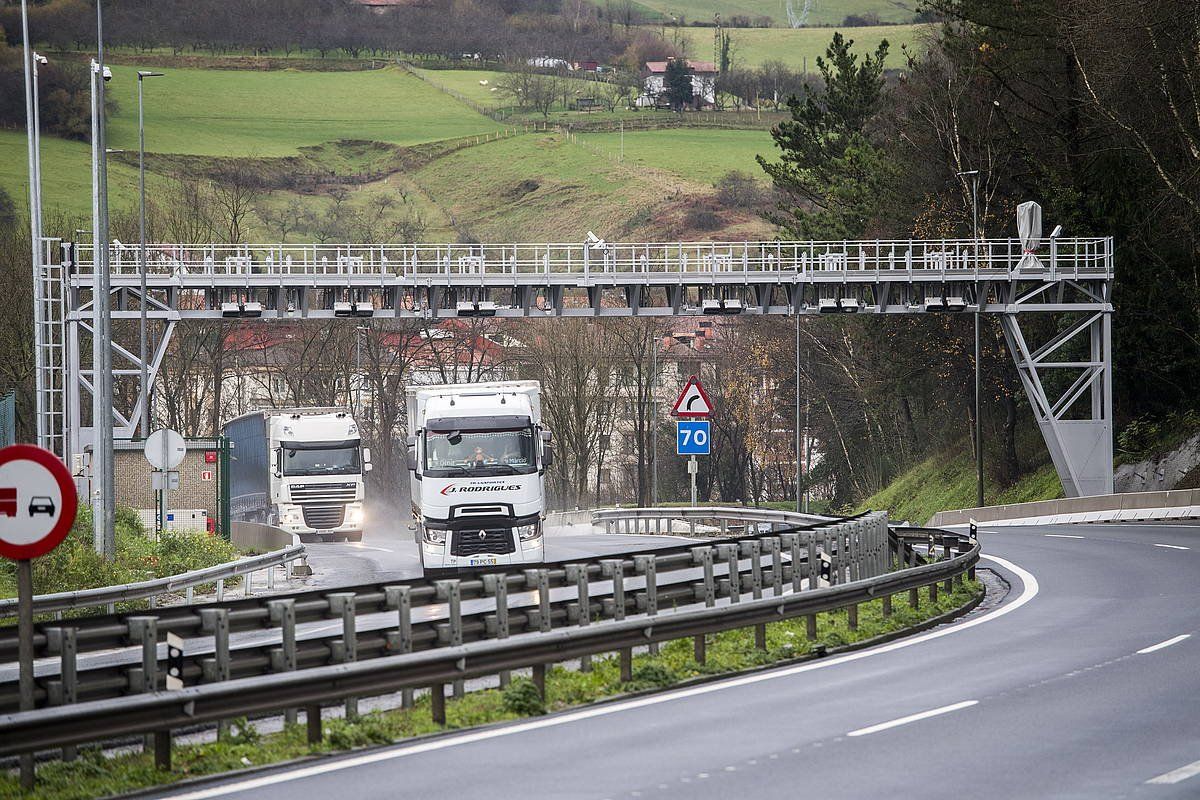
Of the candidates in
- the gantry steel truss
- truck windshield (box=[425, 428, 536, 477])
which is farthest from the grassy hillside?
truck windshield (box=[425, 428, 536, 477])

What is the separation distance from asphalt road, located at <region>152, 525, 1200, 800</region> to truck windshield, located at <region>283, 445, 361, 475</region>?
30016 millimetres

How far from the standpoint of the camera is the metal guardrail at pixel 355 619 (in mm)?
11781

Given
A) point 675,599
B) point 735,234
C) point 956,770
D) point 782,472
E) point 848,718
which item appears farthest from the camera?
point 735,234

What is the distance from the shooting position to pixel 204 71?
190 m

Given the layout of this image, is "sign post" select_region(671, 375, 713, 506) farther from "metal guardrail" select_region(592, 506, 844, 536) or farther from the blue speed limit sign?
"metal guardrail" select_region(592, 506, 844, 536)

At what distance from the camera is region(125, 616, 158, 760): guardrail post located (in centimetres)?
1173

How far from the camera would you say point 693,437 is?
33625mm

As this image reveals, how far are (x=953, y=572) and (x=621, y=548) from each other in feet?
61.7

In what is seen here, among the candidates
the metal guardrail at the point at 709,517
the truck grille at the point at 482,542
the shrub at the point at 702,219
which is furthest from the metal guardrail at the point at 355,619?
the shrub at the point at 702,219

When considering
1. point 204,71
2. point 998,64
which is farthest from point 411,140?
point 998,64

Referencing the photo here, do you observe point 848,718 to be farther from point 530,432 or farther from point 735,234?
point 735,234

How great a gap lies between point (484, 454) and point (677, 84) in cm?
17007

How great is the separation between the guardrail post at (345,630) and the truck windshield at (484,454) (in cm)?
1710

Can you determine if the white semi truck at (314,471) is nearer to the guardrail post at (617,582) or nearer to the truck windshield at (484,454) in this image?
the truck windshield at (484,454)
